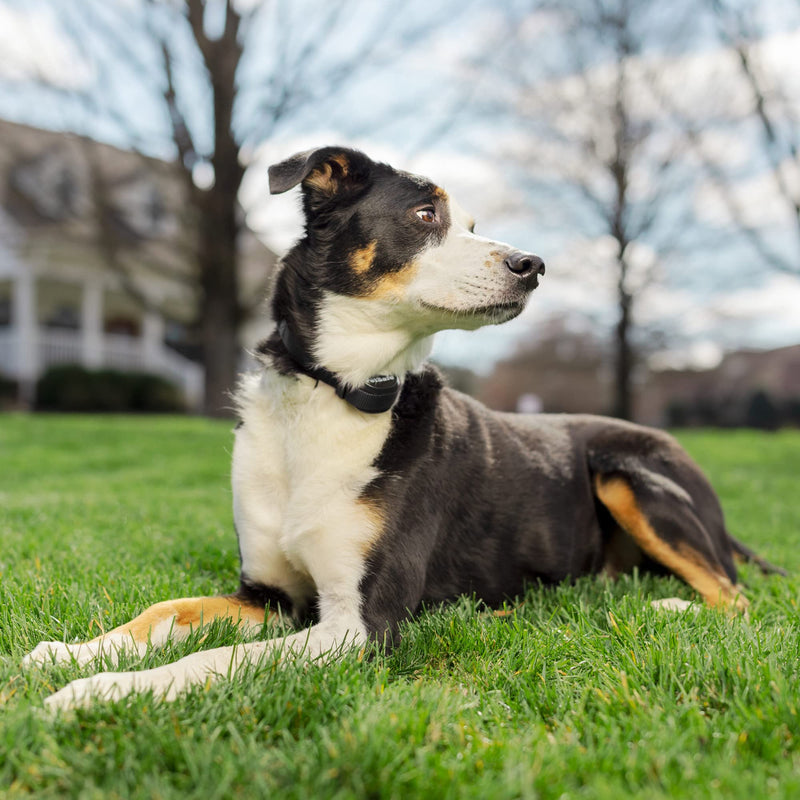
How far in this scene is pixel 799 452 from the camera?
436 inches

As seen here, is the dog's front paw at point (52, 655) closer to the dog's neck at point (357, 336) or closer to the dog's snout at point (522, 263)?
the dog's neck at point (357, 336)

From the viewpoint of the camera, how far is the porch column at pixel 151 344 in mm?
22234

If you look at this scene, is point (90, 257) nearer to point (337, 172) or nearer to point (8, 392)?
point (8, 392)

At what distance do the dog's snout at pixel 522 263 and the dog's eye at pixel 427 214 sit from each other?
360 mm

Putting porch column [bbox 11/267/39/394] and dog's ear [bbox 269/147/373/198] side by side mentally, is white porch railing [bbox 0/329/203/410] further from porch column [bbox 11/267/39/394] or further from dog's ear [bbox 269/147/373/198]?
dog's ear [bbox 269/147/373/198]

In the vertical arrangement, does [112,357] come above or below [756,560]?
above

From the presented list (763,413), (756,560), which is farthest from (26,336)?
(763,413)

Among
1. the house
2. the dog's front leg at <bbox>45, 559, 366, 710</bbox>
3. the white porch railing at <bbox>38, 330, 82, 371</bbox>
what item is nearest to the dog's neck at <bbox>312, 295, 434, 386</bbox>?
the dog's front leg at <bbox>45, 559, 366, 710</bbox>

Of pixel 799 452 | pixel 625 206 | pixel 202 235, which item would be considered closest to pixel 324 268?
pixel 799 452

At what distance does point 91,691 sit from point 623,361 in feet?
68.5

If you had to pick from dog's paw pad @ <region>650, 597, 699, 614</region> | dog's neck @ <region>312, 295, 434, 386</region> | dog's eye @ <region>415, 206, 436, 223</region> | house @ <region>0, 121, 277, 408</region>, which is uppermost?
house @ <region>0, 121, 277, 408</region>

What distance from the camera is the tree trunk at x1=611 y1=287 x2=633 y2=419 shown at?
68.6 ft

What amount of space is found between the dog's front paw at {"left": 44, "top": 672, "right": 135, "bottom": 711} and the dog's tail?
3.23m

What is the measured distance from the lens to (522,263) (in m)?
2.76
